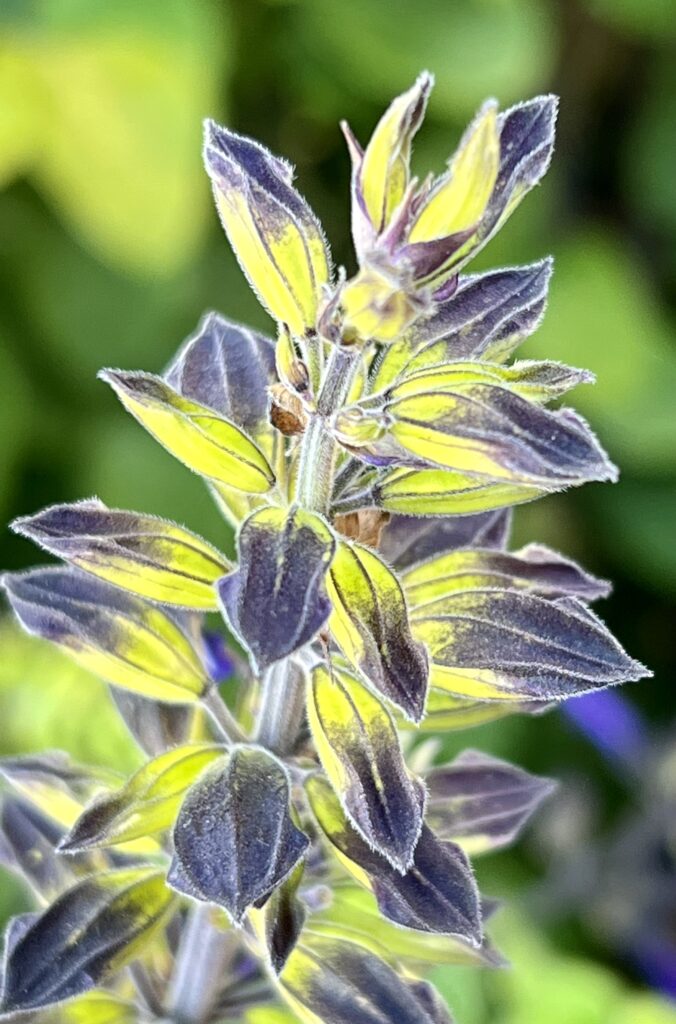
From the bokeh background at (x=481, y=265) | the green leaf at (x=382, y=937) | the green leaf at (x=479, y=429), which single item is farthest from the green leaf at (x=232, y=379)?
the bokeh background at (x=481, y=265)

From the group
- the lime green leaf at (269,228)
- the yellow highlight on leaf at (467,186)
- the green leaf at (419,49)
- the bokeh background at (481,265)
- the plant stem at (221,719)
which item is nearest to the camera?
the yellow highlight on leaf at (467,186)

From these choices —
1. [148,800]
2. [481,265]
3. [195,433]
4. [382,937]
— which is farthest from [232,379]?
[481,265]

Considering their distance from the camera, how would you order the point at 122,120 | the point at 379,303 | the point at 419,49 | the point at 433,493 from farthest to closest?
1. the point at 419,49
2. the point at 122,120
3. the point at 433,493
4. the point at 379,303

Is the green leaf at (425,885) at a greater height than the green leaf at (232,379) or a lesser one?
lesser

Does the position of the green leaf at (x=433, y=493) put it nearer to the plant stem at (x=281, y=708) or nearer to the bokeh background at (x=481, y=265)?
the plant stem at (x=281, y=708)

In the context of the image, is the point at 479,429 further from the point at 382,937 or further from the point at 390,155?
the point at 382,937

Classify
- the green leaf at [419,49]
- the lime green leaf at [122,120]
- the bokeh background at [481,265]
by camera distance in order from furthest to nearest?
the green leaf at [419,49] < the lime green leaf at [122,120] < the bokeh background at [481,265]

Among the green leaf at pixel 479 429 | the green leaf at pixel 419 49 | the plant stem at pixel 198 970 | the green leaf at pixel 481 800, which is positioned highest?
the green leaf at pixel 419 49

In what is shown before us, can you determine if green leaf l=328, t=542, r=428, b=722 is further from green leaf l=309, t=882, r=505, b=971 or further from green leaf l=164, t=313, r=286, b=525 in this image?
green leaf l=309, t=882, r=505, b=971
